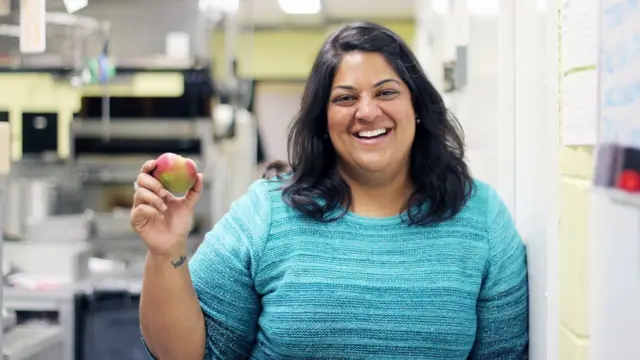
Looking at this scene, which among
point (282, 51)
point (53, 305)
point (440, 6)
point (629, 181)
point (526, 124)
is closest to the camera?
point (629, 181)

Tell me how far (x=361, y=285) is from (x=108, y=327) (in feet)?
7.96

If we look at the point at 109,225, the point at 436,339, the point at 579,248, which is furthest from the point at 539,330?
the point at 109,225

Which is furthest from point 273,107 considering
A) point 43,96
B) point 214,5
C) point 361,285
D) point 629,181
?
point 629,181

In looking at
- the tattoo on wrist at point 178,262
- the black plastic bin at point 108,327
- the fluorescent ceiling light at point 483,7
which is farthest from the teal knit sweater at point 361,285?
the black plastic bin at point 108,327

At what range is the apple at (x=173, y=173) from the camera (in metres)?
1.30

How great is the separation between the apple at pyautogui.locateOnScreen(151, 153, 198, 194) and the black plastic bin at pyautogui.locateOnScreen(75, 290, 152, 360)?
7.45 feet

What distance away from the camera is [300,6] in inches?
279

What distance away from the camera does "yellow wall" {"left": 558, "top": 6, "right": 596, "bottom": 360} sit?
109 centimetres

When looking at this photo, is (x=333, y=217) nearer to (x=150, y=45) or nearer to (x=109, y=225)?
(x=109, y=225)

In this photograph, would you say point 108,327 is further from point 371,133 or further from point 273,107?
point 273,107

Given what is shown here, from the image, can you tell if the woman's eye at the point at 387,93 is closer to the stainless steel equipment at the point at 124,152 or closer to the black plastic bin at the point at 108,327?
the black plastic bin at the point at 108,327

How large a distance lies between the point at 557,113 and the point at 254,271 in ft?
2.18

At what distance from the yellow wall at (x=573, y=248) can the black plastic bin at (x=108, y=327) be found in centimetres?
259

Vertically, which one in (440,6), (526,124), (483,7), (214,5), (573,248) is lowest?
(573,248)
